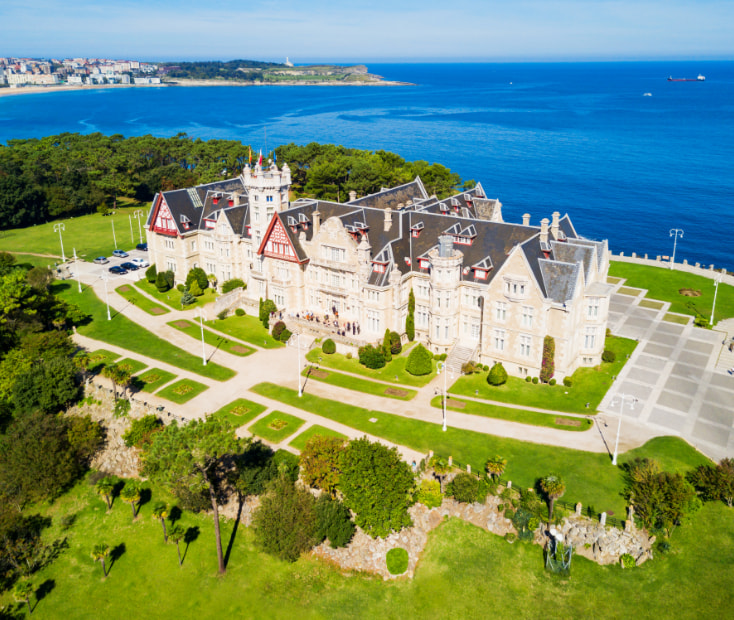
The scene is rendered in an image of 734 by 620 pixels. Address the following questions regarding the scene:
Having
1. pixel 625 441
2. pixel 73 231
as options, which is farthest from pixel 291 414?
pixel 73 231

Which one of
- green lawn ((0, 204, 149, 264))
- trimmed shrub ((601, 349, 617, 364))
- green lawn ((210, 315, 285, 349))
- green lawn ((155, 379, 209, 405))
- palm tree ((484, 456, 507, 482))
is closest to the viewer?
palm tree ((484, 456, 507, 482))

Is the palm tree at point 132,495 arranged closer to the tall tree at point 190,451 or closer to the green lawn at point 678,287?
the tall tree at point 190,451

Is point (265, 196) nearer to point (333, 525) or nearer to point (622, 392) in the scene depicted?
point (333, 525)

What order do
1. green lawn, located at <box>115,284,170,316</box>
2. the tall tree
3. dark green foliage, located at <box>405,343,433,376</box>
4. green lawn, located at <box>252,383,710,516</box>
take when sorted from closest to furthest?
1. the tall tree
2. green lawn, located at <box>252,383,710,516</box>
3. dark green foliage, located at <box>405,343,433,376</box>
4. green lawn, located at <box>115,284,170,316</box>

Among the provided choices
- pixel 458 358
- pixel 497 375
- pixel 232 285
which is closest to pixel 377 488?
pixel 497 375

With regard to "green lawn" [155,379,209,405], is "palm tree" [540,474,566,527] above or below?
above

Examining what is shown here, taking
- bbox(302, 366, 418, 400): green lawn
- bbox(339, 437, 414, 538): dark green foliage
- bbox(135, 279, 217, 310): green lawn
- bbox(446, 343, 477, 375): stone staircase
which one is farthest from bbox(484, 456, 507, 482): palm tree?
bbox(135, 279, 217, 310): green lawn

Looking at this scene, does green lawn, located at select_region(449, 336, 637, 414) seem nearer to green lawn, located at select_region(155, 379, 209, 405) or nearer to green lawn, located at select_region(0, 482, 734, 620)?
green lawn, located at select_region(0, 482, 734, 620)

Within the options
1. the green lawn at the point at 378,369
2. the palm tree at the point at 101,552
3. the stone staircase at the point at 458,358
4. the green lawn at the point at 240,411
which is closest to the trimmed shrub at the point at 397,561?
the green lawn at the point at 240,411
